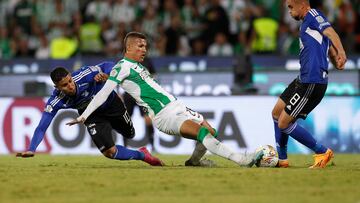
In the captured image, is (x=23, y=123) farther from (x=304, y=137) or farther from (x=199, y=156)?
(x=304, y=137)

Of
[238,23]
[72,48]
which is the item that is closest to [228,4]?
[238,23]

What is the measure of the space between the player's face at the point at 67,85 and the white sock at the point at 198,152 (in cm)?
176

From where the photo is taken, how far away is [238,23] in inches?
830

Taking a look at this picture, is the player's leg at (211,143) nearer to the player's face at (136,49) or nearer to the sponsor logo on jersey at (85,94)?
the player's face at (136,49)

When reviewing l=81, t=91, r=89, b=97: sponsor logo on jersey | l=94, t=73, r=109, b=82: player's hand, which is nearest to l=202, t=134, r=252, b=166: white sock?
l=94, t=73, r=109, b=82: player's hand

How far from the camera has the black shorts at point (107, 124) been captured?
11.9 m

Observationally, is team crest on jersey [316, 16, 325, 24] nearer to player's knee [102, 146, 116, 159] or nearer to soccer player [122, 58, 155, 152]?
player's knee [102, 146, 116, 159]

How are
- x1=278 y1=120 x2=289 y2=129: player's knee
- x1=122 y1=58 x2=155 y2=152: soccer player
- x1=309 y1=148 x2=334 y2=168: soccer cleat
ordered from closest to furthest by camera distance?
x1=278 y1=120 x2=289 y2=129: player's knee → x1=309 y1=148 x2=334 y2=168: soccer cleat → x1=122 y1=58 x2=155 y2=152: soccer player

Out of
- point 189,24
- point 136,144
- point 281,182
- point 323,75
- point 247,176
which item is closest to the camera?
point 281,182

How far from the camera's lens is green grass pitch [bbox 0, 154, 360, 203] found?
8.36m

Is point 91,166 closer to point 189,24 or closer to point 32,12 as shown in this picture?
point 189,24

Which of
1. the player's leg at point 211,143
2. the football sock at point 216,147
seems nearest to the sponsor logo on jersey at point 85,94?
the player's leg at point 211,143

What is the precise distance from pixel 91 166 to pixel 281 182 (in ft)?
12.2

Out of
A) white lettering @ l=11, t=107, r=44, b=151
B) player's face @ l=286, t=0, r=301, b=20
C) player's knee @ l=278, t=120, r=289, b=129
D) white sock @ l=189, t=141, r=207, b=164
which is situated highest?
player's face @ l=286, t=0, r=301, b=20
